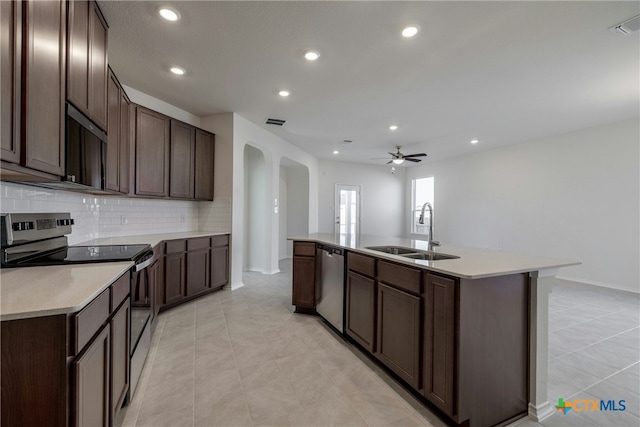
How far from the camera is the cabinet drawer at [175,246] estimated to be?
10.9 ft

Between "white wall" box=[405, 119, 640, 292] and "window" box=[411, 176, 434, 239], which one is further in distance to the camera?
"window" box=[411, 176, 434, 239]

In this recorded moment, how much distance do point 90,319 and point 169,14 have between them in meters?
2.17

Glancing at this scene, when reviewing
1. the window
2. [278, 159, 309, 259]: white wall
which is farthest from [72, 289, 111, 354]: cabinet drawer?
the window

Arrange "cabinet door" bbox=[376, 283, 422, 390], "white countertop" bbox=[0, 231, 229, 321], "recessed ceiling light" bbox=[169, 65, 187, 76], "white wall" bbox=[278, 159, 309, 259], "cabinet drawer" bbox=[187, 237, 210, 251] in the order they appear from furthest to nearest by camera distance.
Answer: "white wall" bbox=[278, 159, 309, 259], "cabinet drawer" bbox=[187, 237, 210, 251], "recessed ceiling light" bbox=[169, 65, 187, 76], "cabinet door" bbox=[376, 283, 422, 390], "white countertop" bbox=[0, 231, 229, 321]

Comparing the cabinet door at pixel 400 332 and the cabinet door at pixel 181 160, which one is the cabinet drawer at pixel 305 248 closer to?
the cabinet door at pixel 400 332

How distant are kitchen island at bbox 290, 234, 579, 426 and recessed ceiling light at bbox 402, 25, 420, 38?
1.78m

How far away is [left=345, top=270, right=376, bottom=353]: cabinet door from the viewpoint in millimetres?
A: 2288

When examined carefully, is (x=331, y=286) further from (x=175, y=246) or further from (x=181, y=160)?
(x=181, y=160)

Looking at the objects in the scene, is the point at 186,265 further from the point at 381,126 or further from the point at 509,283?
the point at 381,126

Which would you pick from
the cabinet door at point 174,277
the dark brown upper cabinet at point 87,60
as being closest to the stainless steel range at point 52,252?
the dark brown upper cabinet at point 87,60

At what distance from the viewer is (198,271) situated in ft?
12.3

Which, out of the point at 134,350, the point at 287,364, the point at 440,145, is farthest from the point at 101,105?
the point at 440,145

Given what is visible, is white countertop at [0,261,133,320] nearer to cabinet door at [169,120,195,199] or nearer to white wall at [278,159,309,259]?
cabinet door at [169,120,195,199]

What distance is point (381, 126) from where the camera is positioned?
4.92m
